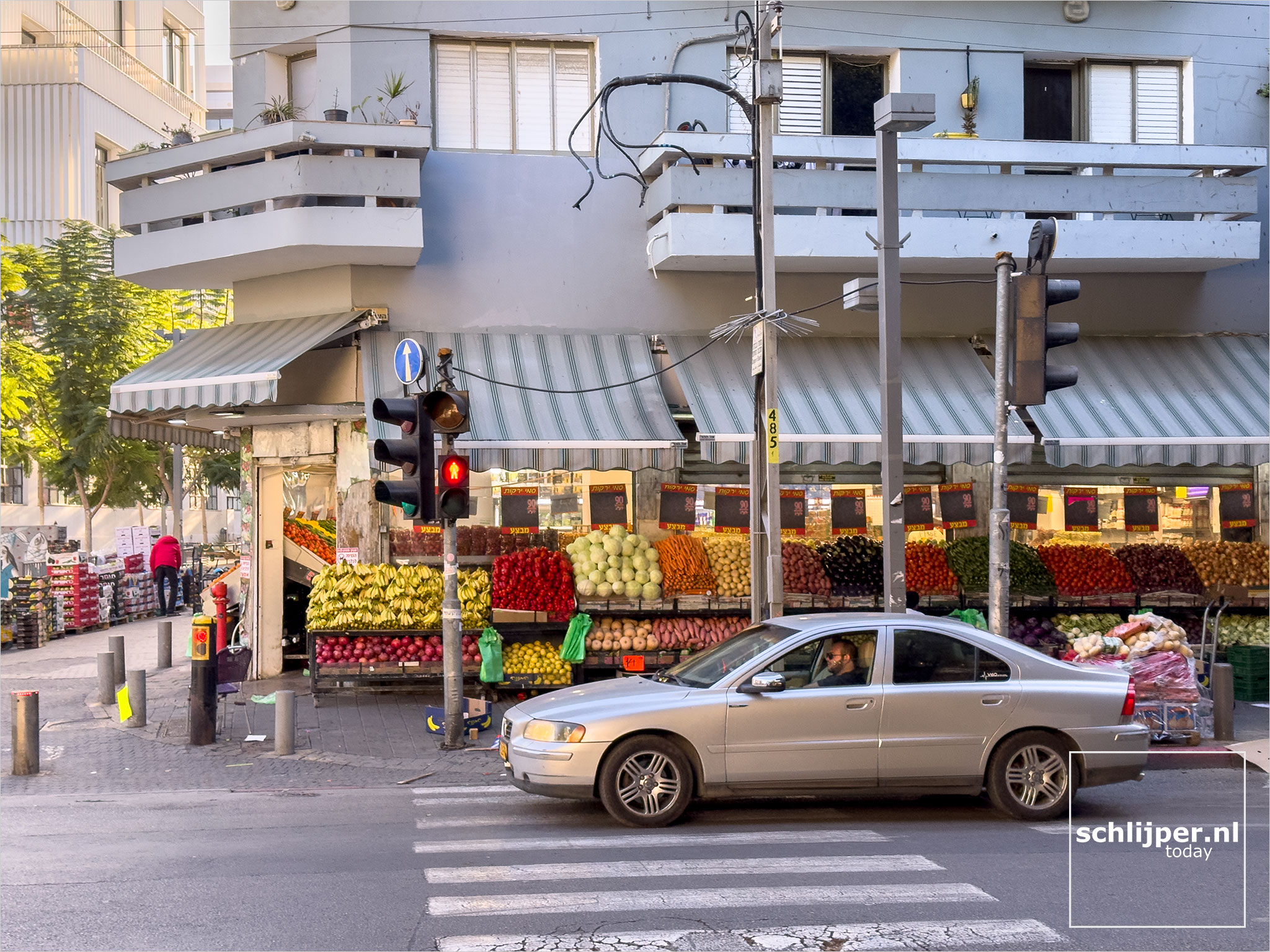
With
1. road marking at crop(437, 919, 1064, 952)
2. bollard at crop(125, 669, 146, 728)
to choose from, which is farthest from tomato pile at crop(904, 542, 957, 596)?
road marking at crop(437, 919, 1064, 952)

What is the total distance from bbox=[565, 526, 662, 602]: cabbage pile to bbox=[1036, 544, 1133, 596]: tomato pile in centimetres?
514

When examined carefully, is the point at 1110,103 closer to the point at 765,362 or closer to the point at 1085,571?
the point at 1085,571

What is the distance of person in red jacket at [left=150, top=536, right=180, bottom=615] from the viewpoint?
87.5ft

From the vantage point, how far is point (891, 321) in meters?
11.8

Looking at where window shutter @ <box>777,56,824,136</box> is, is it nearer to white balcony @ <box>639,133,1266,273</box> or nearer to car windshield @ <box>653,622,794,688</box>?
white balcony @ <box>639,133,1266,273</box>

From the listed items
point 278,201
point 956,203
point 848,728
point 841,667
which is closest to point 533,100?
point 278,201

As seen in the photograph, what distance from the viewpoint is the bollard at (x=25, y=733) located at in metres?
10.9

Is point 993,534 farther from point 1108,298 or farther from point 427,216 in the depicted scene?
point 427,216

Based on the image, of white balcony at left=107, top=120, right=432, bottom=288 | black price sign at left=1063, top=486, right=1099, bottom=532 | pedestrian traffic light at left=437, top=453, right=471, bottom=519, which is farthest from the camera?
black price sign at left=1063, top=486, right=1099, bottom=532

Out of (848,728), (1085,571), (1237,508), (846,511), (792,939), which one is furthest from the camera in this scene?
(1237,508)

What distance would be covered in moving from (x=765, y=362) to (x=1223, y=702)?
18.4 feet

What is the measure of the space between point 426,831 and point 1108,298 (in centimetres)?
1237

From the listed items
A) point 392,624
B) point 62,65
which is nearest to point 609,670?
point 392,624

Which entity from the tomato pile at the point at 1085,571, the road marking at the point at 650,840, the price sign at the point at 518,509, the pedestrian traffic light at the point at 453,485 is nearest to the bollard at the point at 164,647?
the price sign at the point at 518,509
